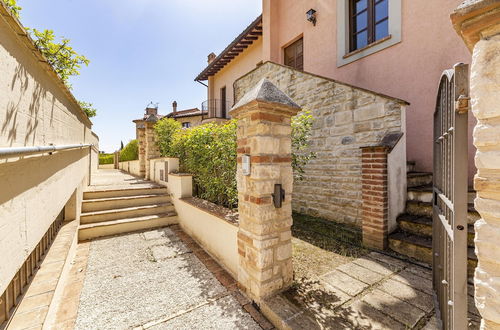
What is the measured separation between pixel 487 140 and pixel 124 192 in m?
6.59

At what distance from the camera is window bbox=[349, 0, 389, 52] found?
5878mm

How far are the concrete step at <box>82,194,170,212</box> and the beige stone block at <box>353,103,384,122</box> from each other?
503 centimetres

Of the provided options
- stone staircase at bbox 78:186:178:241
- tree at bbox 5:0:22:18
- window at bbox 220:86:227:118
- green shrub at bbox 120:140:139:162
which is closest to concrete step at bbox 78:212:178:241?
stone staircase at bbox 78:186:178:241

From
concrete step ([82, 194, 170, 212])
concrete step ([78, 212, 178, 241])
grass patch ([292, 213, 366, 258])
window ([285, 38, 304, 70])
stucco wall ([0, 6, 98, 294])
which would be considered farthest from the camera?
window ([285, 38, 304, 70])

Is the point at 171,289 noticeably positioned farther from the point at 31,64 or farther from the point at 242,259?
the point at 31,64

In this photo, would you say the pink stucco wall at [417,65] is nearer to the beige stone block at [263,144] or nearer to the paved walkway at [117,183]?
the beige stone block at [263,144]

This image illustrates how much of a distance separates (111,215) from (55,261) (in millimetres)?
2197

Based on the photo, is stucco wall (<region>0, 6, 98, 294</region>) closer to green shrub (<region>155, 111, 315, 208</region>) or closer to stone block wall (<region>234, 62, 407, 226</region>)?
green shrub (<region>155, 111, 315, 208</region>)

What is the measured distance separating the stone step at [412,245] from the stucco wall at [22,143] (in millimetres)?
4369

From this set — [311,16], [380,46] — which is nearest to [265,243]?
[380,46]

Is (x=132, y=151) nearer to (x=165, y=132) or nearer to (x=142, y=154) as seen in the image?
(x=142, y=154)

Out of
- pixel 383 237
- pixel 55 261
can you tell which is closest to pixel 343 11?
pixel 383 237

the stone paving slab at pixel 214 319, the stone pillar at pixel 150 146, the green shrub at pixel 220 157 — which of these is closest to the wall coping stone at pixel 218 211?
the green shrub at pixel 220 157

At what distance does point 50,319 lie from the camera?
220 cm
